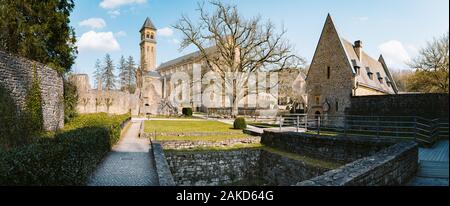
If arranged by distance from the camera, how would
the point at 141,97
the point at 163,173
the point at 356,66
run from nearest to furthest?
the point at 163,173
the point at 356,66
the point at 141,97

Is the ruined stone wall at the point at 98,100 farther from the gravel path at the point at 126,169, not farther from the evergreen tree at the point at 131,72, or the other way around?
the gravel path at the point at 126,169

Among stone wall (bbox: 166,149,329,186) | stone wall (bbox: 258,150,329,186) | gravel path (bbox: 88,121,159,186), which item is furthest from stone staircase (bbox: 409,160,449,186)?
gravel path (bbox: 88,121,159,186)

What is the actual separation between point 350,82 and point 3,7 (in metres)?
19.3

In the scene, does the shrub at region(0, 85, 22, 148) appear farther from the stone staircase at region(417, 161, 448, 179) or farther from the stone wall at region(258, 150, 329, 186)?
the stone staircase at region(417, 161, 448, 179)

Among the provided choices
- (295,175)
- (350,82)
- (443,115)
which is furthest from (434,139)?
(350,82)

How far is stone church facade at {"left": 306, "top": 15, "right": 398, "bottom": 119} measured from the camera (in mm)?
18484

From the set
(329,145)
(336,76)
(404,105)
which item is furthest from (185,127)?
(404,105)

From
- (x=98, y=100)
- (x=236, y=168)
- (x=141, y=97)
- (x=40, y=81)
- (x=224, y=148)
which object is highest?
(x=141, y=97)

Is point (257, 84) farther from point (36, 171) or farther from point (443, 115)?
point (36, 171)

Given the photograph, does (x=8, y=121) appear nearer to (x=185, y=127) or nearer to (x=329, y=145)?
(x=329, y=145)

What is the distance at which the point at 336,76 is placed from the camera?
63.5ft

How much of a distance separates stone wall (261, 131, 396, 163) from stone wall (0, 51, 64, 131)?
1061 centimetres

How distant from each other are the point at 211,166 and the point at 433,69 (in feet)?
69.4
